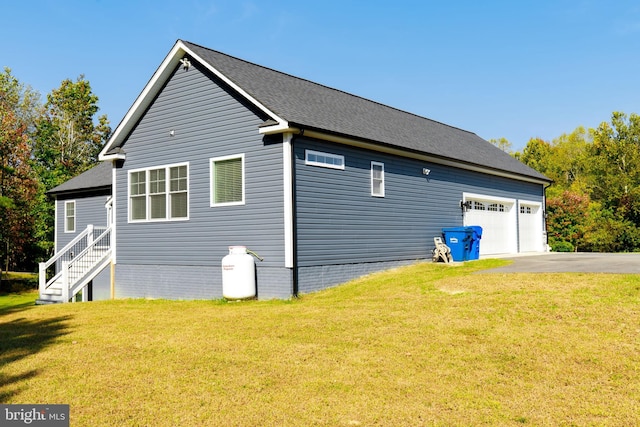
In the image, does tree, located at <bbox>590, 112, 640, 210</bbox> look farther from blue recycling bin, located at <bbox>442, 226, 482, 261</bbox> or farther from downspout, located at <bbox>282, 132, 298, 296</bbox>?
downspout, located at <bbox>282, 132, 298, 296</bbox>

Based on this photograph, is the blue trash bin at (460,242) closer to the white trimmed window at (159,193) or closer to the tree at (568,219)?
the white trimmed window at (159,193)

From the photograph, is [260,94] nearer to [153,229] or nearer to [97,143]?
[153,229]

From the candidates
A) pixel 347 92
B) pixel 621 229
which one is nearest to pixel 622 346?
pixel 347 92

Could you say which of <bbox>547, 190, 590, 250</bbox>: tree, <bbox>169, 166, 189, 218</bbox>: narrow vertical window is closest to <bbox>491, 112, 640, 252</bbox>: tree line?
<bbox>547, 190, 590, 250</bbox>: tree

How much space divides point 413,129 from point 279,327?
13167 millimetres

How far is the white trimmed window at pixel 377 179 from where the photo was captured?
15.6 metres

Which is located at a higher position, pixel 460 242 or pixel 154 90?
pixel 154 90

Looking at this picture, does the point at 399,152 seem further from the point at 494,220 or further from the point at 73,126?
the point at 73,126

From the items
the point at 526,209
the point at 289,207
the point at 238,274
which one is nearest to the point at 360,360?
the point at 289,207

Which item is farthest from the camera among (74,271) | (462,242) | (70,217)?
(70,217)

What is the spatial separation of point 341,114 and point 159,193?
617 cm

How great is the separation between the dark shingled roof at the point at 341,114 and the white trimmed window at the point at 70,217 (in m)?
11.9

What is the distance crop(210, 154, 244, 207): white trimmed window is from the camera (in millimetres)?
14164

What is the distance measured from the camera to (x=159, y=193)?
53.4ft
